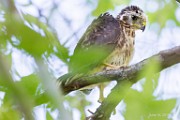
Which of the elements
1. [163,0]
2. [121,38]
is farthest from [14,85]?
[121,38]

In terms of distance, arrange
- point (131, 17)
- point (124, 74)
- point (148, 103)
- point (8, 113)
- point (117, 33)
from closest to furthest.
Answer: point (8, 113) → point (148, 103) → point (124, 74) → point (117, 33) → point (131, 17)

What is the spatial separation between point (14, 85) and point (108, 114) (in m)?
1.33

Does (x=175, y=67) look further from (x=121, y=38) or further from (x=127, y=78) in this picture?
(x=121, y=38)

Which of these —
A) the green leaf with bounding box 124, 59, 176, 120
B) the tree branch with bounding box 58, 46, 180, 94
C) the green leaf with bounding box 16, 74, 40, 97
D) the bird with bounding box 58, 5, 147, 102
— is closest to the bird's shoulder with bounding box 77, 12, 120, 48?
the bird with bounding box 58, 5, 147, 102

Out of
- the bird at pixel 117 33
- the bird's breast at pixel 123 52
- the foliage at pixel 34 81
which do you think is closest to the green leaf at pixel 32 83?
the foliage at pixel 34 81

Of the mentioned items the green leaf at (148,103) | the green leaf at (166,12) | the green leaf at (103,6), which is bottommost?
the green leaf at (148,103)

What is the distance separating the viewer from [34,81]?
80cm

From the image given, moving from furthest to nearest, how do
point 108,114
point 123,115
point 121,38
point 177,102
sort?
point 121,38, point 108,114, point 177,102, point 123,115

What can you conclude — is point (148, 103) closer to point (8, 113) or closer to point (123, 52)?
point (8, 113)

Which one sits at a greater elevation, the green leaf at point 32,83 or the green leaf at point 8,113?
the green leaf at point 32,83

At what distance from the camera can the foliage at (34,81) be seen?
57cm

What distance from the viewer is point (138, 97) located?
0.88 metres

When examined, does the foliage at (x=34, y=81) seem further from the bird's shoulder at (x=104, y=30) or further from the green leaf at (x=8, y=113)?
A: the bird's shoulder at (x=104, y=30)

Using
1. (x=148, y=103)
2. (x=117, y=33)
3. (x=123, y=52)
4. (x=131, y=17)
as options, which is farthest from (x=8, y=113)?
(x=131, y=17)
